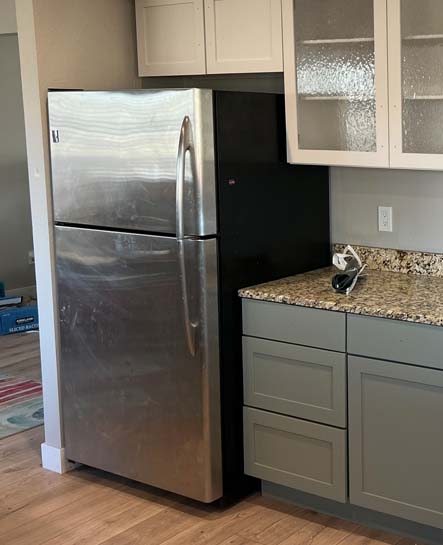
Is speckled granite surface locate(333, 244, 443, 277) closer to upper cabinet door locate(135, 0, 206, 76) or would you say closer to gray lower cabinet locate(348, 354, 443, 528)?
gray lower cabinet locate(348, 354, 443, 528)

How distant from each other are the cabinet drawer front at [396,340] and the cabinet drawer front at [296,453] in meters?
0.35

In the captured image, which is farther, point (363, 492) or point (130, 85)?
point (130, 85)

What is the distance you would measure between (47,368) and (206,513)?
3.19ft

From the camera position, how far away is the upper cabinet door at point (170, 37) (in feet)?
12.4

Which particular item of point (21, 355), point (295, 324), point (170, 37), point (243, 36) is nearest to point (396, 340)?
point (295, 324)

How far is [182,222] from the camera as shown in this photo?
10.9ft

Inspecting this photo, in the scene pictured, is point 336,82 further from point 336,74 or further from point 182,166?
point 182,166

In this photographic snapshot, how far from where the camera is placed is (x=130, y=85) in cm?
412

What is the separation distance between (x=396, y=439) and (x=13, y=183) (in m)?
4.68

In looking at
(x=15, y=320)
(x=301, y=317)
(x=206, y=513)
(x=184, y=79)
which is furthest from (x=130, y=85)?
(x=15, y=320)

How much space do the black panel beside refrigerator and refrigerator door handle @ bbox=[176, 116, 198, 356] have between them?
0.38 ft

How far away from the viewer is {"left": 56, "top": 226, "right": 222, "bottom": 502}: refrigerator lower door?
3.42 metres

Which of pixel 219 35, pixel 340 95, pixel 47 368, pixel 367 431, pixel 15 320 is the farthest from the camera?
pixel 15 320

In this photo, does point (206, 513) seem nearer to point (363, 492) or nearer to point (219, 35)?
point (363, 492)
